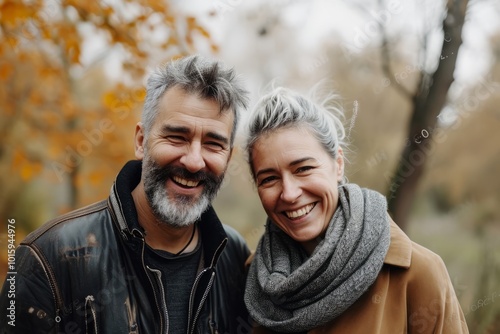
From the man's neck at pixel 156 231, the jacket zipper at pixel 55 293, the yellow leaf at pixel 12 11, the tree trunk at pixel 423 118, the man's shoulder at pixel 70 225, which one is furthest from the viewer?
the tree trunk at pixel 423 118

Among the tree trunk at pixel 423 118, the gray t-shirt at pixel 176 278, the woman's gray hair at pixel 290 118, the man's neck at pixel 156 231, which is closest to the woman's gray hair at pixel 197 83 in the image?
the woman's gray hair at pixel 290 118

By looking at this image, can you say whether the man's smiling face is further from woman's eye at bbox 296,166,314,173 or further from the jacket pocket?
the jacket pocket

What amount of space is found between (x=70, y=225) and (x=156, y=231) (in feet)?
1.32

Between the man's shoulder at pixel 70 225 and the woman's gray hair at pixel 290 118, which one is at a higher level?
the woman's gray hair at pixel 290 118

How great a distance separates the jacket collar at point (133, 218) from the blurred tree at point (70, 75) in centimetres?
181

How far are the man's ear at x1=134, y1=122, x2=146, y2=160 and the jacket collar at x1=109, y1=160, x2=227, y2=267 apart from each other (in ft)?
0.21

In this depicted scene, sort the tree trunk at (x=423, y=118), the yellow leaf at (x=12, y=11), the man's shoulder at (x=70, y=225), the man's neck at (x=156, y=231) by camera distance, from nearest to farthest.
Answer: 1. the man's shoulder at (x=70, y=225)
2. the man's neck at (x=156, y=231)
3. the yellow leaf at (x=12, y=11)
4. the tree trunk at (x=423, y=118)

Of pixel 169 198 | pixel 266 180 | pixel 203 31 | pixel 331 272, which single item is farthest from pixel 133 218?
pixel 203 31

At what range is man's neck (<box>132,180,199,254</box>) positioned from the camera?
2.54 meters

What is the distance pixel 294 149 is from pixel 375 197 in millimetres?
442

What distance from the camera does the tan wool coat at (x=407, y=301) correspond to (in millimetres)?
2203

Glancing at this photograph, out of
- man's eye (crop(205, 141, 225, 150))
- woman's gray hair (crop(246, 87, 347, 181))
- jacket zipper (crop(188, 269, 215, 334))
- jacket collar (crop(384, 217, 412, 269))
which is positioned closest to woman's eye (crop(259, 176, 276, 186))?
woman's gray hair (crop(246, 87, 347, 181))

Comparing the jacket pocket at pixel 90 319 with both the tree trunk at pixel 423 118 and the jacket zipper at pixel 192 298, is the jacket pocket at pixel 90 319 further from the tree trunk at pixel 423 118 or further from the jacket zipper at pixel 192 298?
the tree trunk at pixel 423 118

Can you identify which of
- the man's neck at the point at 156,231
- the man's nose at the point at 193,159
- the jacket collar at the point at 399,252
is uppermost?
the man's nose at the point at 193,159
